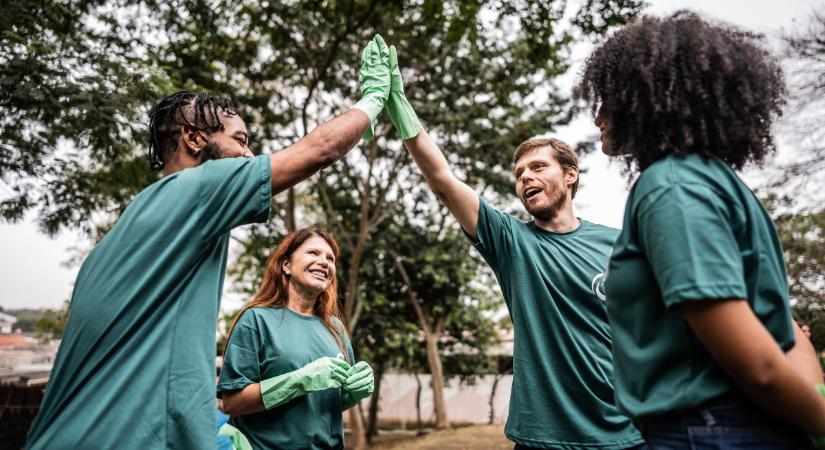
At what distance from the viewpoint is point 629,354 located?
4.48 ft

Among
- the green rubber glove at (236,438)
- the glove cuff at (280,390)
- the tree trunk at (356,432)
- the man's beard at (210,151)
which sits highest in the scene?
the man's beard at (210,151)

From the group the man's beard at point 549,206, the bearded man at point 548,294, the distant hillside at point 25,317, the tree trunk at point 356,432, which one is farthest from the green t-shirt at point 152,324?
the distant hillside at point 25,317

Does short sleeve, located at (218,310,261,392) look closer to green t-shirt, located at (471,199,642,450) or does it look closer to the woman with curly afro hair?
green t-shirt, located at (471,199,642,450)

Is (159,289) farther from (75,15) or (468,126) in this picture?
(468,126)

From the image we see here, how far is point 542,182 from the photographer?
9.14 ft

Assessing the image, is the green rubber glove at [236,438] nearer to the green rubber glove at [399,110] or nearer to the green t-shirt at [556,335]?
the green t-shirt at [556,335]

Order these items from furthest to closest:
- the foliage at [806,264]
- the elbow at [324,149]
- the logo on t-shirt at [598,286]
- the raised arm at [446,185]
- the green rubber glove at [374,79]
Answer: the foliage at [806,264] → the raised arm at [446,185] → the logo on t-shirt at [598,286] → the green rubber glove at [374,79] → the elbow at [324,149]

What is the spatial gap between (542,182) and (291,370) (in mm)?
1528

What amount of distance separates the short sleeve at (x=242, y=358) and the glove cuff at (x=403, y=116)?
1.22 meters

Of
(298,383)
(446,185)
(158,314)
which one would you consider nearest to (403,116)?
(446,185)

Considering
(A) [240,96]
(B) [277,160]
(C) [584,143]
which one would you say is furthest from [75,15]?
(C) [584,143]

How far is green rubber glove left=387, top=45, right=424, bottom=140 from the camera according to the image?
8.68ft

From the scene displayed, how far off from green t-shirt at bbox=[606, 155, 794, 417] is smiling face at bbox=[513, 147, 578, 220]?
137 centimetres

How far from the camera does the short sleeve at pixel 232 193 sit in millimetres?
1576
